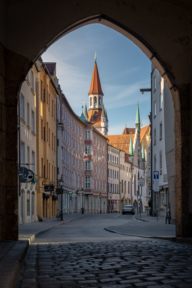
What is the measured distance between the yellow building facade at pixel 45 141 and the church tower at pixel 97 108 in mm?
92645

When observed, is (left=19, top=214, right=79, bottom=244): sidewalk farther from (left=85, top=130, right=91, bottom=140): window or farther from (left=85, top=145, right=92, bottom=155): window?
(left=85, top=145, right=92, bottom=155): window

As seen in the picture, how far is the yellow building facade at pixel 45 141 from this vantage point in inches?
1688

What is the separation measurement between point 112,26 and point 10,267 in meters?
9.16

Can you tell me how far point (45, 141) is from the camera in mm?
46625

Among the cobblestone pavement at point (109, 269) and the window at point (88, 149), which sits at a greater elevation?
the window at point (88, 149)

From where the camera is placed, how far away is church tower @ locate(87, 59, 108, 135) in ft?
485

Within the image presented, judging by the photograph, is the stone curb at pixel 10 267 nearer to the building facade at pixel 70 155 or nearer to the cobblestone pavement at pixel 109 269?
the cobblestone pavement at pixel 109 269

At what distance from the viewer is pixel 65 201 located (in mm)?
65375

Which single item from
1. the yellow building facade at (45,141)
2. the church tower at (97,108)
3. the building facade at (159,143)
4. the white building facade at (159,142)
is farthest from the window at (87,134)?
the church tower at (97,108)

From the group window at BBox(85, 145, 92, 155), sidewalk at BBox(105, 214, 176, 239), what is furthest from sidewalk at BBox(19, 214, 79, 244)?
window at BBox(85, 145, 92, 155)

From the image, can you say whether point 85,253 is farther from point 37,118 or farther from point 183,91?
point 37,118

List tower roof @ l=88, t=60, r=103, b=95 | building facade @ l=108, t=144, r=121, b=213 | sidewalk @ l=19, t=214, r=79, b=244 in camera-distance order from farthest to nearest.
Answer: tower roof @ l=88, t=60, r=103, b=95 → building facade @ l=108, t=144, r=121, b=213 → sidewalk @ l=19, t=214, r=79, b=244

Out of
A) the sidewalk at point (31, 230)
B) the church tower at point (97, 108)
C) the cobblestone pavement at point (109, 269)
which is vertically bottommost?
the sidewalk at point (31, 230)

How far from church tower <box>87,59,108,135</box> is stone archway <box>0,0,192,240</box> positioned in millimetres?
132421
